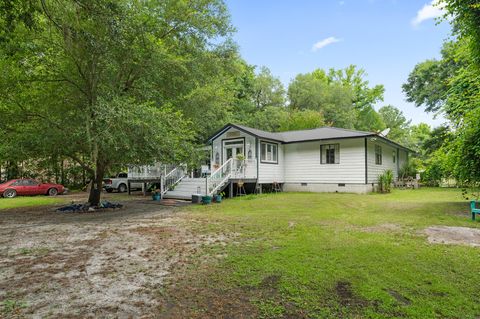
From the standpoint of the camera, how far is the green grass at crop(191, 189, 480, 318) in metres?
2.89

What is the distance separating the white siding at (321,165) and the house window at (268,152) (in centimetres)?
113

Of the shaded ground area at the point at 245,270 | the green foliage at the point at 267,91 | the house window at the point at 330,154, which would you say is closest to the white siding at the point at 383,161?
the house window at the point at 330,154

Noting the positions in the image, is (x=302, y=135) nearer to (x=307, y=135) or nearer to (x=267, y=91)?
(x=307, y=135)

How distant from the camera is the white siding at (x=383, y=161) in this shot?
53.2ft

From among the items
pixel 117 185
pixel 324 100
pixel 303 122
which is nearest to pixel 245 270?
pixel 117 185

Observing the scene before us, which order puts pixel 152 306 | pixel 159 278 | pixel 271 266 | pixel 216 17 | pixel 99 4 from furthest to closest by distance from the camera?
pixel 216 17, pixel 99 4, pixel 271 266, pixel 159 278, pixel 152 306

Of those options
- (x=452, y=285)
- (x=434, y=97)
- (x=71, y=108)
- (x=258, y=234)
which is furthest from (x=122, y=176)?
(x=434, y=97)

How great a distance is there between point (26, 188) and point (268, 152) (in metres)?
15.6

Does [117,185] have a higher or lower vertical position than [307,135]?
lower

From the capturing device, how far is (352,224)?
23.1ft

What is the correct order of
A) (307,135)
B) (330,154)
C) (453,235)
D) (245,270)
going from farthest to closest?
1. (307,135)
2. (330,154)
3. (453,235)
4. (245,270)

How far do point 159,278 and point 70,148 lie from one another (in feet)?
25.6

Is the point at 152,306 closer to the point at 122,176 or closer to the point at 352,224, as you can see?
the point at 352,224

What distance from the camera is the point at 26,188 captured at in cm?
1848
